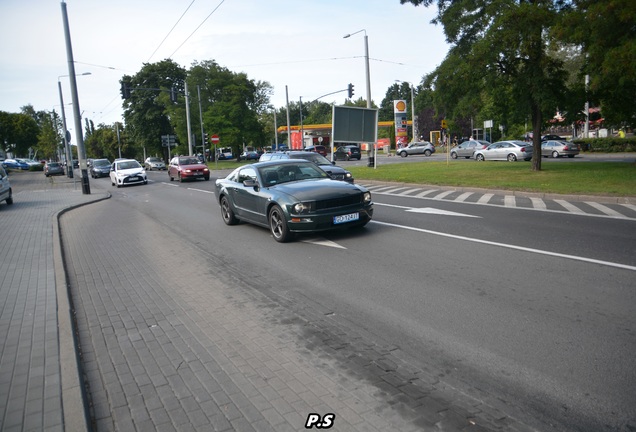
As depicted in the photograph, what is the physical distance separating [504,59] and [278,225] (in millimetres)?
15445

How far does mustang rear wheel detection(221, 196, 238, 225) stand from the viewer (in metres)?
11.6

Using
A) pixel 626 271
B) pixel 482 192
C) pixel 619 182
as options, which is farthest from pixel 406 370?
pixel 619 182

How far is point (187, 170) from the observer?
29.9m

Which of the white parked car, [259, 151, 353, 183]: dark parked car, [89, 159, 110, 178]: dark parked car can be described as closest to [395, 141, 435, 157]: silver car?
the white parked car

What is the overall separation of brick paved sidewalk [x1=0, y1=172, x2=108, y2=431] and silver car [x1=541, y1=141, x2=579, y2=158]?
3340cm

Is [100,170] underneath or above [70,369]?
above

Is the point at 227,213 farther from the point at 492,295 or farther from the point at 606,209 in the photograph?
the point at 606,209

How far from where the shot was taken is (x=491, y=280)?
6129mm

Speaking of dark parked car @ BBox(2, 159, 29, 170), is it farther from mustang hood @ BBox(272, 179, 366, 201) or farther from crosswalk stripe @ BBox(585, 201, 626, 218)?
crosswalk stripe @ BBox(585, 201, 626, 218)

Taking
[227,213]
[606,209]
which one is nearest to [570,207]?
[606,209]

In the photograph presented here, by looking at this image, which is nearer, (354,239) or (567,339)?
(567,339)

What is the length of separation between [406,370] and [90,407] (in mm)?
2397

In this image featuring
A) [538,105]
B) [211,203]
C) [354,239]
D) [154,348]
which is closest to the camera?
[154,348]

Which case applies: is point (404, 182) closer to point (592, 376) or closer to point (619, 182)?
point (619, 182)
